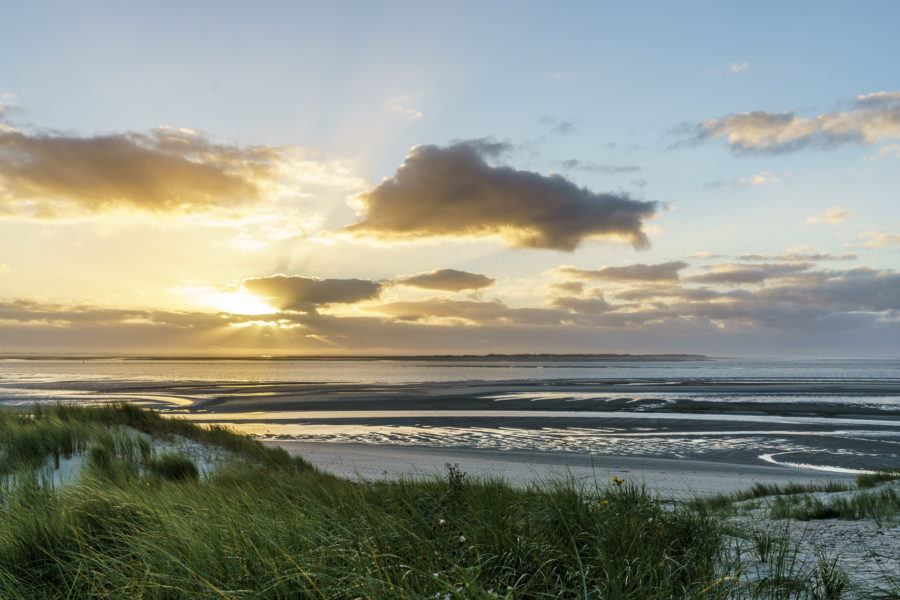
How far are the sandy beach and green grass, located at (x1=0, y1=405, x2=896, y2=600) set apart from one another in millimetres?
7636

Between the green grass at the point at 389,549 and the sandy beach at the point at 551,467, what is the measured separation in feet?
25.1

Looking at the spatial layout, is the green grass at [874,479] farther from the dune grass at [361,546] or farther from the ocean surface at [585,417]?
the dune grass at [361,546]

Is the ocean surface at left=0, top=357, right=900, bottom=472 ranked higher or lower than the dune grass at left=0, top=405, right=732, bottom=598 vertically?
lower

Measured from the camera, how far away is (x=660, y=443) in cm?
2111

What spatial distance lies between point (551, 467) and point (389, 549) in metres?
13.0

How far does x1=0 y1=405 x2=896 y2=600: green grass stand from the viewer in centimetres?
352

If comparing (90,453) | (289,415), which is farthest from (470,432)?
(90,453)

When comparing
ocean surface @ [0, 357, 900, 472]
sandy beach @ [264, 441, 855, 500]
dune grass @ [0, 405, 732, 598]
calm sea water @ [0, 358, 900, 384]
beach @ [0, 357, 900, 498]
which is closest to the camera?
dune grass @ [0, 405, 732, 598]

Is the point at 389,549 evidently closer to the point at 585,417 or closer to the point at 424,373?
the point at 585,417

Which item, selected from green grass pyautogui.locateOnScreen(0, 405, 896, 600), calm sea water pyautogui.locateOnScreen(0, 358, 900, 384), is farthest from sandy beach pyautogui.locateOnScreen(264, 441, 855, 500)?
calm sea water pyautogui.locateOnScreen(0, 358, 900, 384)

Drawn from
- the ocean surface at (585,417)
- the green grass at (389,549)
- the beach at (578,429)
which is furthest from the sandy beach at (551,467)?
the green grass at (389,549)

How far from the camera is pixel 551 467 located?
53.1 ft

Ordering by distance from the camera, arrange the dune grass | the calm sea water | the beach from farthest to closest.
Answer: the calm sea water, the beach, the dune grass

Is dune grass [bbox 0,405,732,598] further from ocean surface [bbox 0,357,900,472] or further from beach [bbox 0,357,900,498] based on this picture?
ocean surface [bbox 0,357,900,472]
